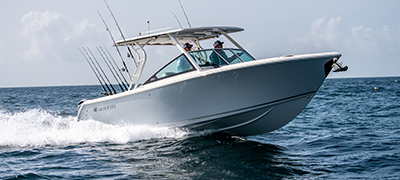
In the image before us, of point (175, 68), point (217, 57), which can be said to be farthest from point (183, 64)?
point (217, 57)

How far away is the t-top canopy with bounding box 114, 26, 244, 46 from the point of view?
22.0ft

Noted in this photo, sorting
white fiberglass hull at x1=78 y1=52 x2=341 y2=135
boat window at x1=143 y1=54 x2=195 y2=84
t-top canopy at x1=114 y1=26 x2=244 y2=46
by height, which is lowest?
white fiberglass hull at x1=78 y1=52 x2=341 y2=135

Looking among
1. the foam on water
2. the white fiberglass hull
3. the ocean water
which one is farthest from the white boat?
the ocean water

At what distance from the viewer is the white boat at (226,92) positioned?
5.73m

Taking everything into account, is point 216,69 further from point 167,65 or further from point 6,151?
point 6,151

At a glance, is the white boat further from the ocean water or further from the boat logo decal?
the ocean water

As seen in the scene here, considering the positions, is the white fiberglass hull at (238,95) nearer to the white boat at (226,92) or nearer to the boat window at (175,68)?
the white boat at (226,92)

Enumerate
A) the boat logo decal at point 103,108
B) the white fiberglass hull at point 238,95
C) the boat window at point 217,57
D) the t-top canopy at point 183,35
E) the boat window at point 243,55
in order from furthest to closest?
the boat logo decal at point 103,108 < the boat window at point 243,55 < the t-top canopy at point 183,35 < the boat window at point 217,57 < the white fiberglass hull at point 238,95

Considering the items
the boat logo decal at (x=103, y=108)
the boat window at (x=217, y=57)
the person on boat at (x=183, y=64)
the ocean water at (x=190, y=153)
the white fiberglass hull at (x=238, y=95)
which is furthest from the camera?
the boat logo decal at (x=103, y=108)

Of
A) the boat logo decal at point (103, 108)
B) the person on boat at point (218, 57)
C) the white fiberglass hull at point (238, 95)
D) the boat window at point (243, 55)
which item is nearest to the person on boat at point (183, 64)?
the white fiberglass hull at point (238, 95)

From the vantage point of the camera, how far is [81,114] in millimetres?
8062

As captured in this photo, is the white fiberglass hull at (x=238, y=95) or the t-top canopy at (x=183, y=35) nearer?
the white fiberglass hull at (x=238, y=95)

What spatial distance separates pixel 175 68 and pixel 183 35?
38.4 inches

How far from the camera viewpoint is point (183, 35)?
7094mm
